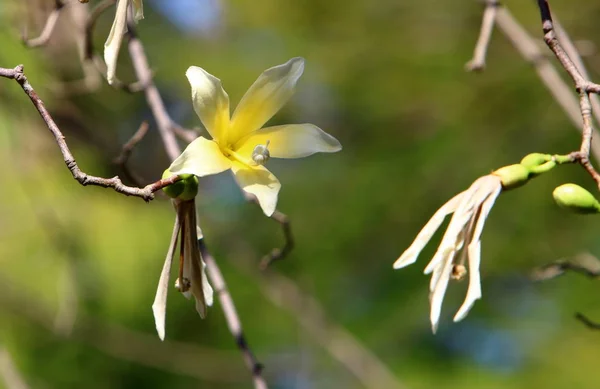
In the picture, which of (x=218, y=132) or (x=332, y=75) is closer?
(x=218, y=132)

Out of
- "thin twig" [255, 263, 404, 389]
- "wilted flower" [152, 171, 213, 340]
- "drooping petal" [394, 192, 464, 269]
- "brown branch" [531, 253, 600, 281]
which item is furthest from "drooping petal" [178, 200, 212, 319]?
"thin twig" [255, 263, 404, 389]

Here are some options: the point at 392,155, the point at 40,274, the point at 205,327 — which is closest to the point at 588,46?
the point at 392,155

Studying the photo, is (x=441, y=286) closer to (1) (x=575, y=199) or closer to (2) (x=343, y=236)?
(1) (x=575, y=199)

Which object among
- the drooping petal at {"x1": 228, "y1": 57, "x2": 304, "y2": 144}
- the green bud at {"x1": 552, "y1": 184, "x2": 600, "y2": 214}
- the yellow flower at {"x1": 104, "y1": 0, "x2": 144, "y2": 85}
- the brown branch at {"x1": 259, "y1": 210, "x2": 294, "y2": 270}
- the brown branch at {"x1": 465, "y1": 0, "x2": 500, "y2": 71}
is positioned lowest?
the green bud at {"x1": 552, "y1": 184, "x2": 600, "y2": 214}

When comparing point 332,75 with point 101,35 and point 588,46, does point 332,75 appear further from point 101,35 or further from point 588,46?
point 588,46

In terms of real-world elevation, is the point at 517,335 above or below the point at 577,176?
below

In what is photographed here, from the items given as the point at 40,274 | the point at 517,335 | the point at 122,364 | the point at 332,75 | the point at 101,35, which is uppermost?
the point at 101,35

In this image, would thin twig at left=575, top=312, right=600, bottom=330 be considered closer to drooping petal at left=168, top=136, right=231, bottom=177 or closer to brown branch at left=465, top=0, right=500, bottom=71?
brown branch at left=465, top=0, right=500, bottom=71
